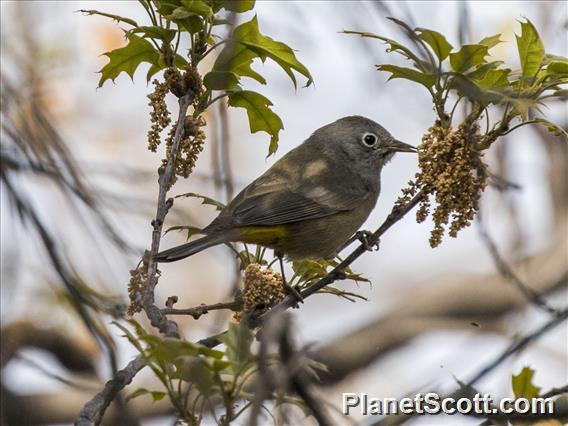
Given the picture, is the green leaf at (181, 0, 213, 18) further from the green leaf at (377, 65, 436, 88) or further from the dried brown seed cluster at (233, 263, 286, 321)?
the dried brown seed cluster at (233, 263, 286, 321)

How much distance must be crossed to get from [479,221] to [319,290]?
4.85 feet

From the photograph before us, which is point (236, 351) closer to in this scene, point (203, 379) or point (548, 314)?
point (203, 379)

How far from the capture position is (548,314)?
4.75m

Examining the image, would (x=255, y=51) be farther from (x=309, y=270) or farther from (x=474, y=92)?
(x=309, y=270)

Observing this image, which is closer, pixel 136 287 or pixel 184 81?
pixel 136 287

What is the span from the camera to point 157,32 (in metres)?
3.56

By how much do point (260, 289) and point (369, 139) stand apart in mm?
3144

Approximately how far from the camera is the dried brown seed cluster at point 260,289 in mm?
3676

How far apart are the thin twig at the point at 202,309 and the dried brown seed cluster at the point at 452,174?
2.78ft

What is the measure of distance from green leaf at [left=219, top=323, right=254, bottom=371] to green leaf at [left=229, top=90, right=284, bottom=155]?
126 centimetres

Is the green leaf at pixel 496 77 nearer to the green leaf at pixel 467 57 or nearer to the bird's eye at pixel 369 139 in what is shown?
the green leaf at pixel 467 57

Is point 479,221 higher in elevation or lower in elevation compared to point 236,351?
higher

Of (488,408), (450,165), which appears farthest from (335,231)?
(488,408)

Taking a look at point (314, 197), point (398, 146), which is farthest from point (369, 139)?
point (314, 197)
